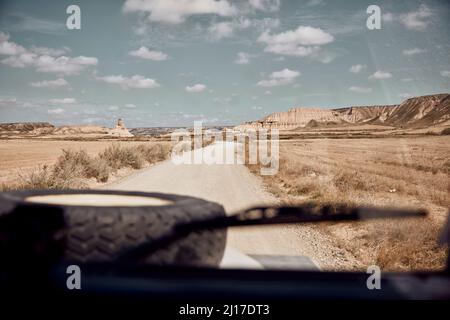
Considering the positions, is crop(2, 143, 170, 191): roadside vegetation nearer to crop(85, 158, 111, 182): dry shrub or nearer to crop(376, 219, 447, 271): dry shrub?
crop(85, 158, 111, 182): dry shrub

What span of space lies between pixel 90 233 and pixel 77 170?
13.8 meters

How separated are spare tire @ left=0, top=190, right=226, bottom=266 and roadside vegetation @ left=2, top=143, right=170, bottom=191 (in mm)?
9432

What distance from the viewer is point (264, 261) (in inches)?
92.0

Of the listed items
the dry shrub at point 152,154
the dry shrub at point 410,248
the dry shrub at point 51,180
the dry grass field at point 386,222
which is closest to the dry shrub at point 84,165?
the dry shrub at point 51,180

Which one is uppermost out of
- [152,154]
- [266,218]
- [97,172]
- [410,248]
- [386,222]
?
[266,218]

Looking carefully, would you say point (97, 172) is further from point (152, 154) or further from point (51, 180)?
point (152, 154)

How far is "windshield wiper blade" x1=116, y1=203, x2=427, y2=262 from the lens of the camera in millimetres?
1514

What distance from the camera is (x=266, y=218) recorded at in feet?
5.88

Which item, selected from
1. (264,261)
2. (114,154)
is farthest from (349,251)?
A: (114,154)

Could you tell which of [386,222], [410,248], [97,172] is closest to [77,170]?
[97,172]

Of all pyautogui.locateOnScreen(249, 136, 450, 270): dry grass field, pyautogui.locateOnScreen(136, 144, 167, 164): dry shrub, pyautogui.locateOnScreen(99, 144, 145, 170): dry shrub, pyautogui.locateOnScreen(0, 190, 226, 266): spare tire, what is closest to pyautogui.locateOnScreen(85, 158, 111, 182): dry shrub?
pyautogui.locateOnScreen(99, 144, 145, 170): dry shrub

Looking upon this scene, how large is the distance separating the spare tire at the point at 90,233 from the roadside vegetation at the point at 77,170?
30.9 ft
